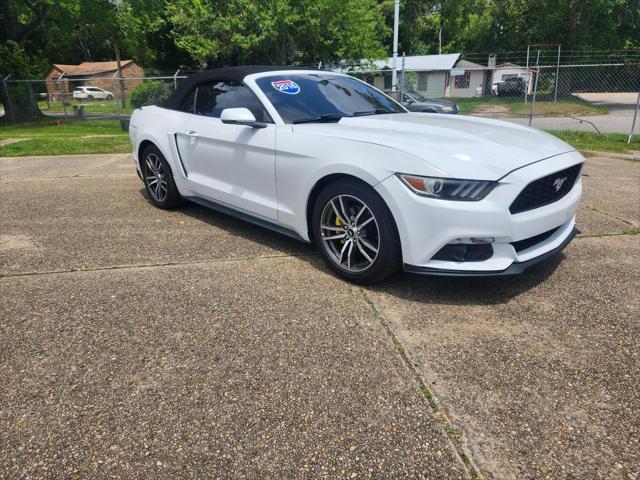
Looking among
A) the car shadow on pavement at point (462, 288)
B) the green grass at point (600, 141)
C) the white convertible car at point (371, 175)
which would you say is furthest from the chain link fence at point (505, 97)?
the car shadow on pavement at point (462, 288)

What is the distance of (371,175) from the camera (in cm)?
311

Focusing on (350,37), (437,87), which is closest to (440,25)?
(437,87)

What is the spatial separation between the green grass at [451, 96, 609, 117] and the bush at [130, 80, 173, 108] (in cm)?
1318

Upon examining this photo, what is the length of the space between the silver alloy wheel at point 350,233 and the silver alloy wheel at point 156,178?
249 cm

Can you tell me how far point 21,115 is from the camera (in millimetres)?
21188

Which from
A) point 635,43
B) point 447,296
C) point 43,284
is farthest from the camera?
point 635,43

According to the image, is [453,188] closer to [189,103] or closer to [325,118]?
[325,118]

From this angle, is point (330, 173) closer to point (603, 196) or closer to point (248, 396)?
point (248, 396)

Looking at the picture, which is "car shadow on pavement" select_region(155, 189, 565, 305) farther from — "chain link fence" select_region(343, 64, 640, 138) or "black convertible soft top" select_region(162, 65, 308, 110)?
"chain link fence" select_region(343, 64, 640, 138)

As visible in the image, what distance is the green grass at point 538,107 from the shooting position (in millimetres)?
23148

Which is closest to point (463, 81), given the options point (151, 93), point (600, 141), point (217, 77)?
point (151, 93)

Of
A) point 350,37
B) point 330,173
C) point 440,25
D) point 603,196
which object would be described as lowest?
point 603,196

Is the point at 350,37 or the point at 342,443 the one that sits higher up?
the point at 350,37

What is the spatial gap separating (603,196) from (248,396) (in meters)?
5.55
